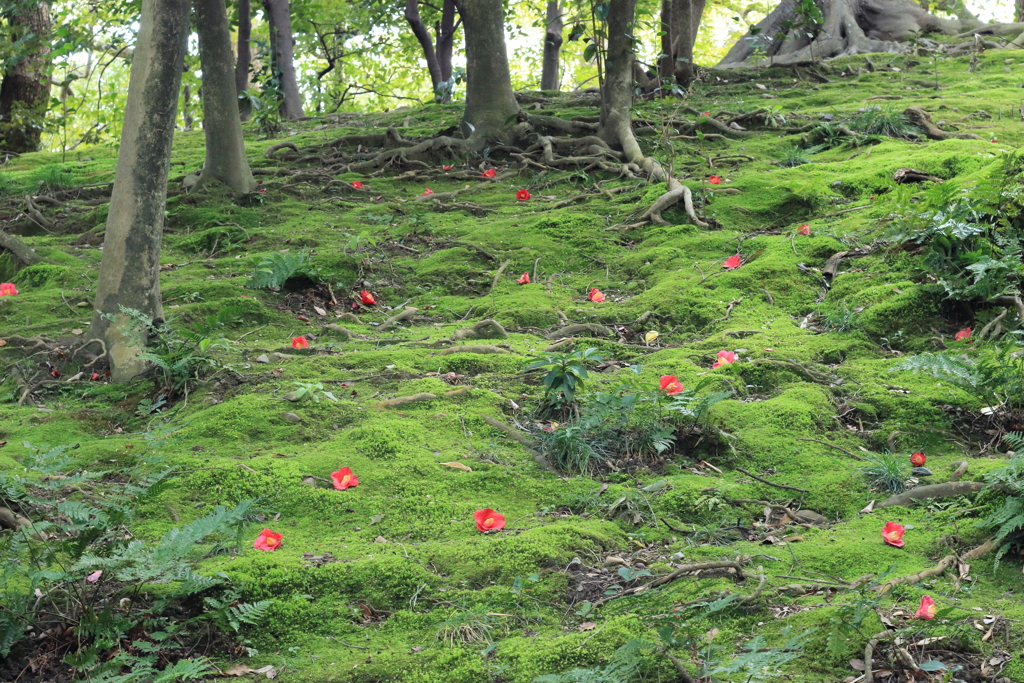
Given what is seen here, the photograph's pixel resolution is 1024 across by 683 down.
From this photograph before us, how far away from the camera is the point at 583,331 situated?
17.0ft

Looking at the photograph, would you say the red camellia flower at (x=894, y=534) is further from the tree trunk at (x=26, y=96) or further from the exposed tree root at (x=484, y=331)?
the tree trunk at (x=26, y=96)

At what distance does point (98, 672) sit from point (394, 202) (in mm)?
6219

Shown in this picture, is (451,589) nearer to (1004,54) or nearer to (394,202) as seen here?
(394,202)

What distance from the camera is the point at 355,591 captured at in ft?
9.01

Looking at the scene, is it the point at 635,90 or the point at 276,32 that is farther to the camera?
the point at 276,32

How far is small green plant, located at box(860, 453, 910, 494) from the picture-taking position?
3293 mm

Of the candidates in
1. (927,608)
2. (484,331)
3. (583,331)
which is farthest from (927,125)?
(927,608)

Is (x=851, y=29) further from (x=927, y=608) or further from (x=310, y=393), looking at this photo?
(x=927, y=608)

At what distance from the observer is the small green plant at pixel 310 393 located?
4.04m

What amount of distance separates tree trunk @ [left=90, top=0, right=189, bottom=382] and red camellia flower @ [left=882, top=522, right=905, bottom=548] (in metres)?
3.85

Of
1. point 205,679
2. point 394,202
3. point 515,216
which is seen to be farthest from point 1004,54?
point 205,679

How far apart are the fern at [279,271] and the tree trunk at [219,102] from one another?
2.27 metres

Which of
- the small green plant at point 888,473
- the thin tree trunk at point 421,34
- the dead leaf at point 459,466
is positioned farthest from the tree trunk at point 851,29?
the dead leaf at point 459,466

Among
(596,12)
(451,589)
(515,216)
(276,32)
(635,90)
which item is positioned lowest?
(451,589)
